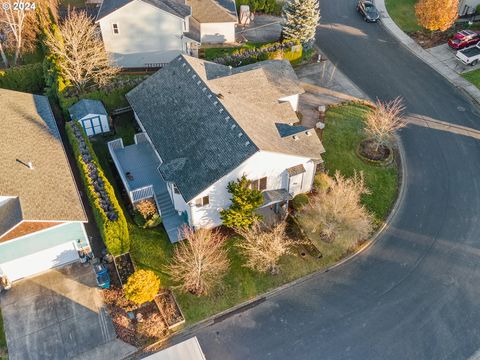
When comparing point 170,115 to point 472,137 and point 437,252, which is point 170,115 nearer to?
point 437,252

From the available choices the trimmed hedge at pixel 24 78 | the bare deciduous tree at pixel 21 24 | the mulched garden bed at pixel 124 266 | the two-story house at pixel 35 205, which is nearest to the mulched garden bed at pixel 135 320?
the mulched garden bed at pixel 124 266

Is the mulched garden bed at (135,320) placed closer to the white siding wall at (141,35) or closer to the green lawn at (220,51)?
the white siding wall at (141,35)

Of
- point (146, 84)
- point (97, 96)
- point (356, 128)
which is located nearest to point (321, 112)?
point (356, 128)

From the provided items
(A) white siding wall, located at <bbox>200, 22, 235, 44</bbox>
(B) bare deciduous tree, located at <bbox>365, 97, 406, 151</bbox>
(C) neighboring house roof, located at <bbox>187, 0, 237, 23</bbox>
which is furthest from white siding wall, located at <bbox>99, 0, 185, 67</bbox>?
(B) bare deciduous tree, located at <bbox>365, 97, 406, 151</bbox>

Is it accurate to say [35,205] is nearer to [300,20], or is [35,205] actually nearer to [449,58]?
[300,20]

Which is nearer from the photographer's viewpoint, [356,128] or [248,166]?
[248,166]

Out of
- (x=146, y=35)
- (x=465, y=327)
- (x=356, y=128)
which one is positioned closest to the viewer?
(x=465, y=327)
